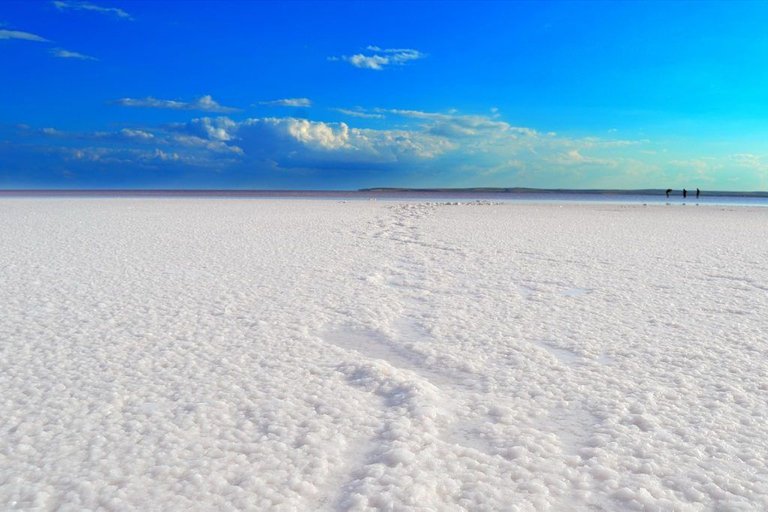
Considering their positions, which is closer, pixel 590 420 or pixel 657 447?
pixel 657 447

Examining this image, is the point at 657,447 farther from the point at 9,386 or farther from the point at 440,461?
the point at 9,386

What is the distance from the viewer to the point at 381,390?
2.74m

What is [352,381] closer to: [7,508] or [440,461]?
[440,461]

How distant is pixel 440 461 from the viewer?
2043mm

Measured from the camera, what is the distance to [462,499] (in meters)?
1.82

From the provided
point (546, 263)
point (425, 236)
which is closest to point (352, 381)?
point (546, 263)

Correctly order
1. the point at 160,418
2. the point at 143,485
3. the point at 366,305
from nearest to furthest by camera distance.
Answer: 1. the point at 143,485
2. the point at 160,418
3. the point at 366,305

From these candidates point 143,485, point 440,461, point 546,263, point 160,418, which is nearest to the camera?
point 143,485

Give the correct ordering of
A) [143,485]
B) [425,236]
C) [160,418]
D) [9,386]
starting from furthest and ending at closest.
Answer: [425,236]
[9,386]
[160,418]
[143,485]

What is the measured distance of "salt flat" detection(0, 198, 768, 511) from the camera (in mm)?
1891

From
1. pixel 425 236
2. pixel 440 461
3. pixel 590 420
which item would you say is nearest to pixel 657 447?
pixel 590 420

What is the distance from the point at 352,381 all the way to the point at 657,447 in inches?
52.9

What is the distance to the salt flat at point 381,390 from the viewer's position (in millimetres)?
1891

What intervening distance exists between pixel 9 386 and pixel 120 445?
96cm
